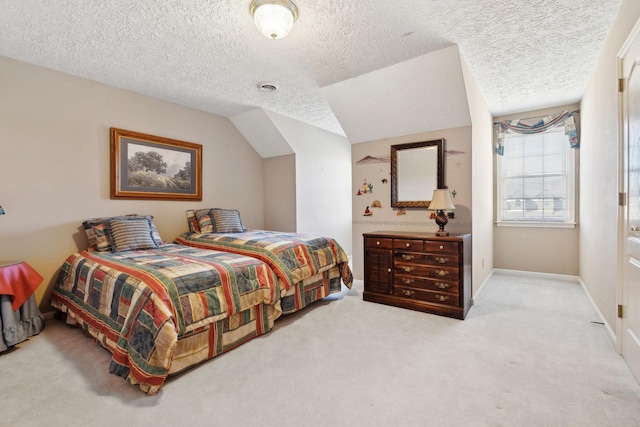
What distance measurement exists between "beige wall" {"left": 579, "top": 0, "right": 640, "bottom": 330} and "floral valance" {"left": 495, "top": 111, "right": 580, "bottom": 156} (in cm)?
39

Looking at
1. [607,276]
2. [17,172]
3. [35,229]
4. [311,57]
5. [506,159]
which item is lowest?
[607,276]

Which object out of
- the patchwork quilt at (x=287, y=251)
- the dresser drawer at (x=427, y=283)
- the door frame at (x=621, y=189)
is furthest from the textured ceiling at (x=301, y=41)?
the dresser drawer at (x=427, y=283)

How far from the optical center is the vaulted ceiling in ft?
6.68

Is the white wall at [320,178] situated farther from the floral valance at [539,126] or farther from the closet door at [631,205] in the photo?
the closet door at [631,205]

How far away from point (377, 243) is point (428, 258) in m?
0.56

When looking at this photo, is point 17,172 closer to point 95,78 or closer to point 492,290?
point 95,78

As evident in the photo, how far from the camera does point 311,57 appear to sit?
267 cm

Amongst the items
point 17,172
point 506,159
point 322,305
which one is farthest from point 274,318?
point 506,159

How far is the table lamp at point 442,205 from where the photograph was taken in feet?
9.71

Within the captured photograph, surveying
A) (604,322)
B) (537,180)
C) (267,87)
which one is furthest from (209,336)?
(537,180)

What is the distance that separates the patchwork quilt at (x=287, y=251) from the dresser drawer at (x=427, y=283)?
0.62 m

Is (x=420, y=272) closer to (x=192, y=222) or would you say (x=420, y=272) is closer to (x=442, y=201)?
(x=442, y=201)

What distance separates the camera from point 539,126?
412cm

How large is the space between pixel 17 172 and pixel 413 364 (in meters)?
3.70
